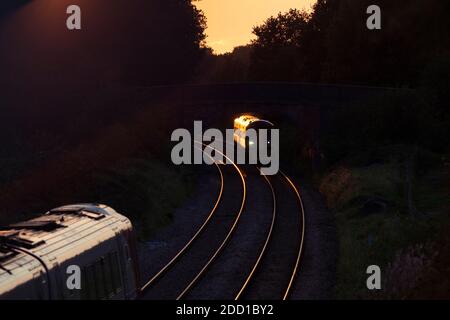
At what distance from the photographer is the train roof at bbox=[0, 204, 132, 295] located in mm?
11766

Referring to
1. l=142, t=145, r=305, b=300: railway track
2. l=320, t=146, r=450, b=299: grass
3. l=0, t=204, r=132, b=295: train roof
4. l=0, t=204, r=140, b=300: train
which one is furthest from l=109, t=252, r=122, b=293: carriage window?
l=320, t=146, r=450, b=299: grass

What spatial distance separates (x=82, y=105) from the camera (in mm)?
56375

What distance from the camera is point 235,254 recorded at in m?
23.9

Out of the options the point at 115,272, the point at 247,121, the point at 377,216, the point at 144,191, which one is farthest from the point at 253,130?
the point at 115,272

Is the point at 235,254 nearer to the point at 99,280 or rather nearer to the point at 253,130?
the point at 99,280

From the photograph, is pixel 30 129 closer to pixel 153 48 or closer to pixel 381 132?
pixel 153 48

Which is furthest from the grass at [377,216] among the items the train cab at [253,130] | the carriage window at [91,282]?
the train cab at [253,130]

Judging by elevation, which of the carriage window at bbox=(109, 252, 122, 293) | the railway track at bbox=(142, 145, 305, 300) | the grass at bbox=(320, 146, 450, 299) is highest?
the carriage window at bbox=(109, 252, 122, 293)

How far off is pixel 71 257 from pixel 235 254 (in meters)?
11.2

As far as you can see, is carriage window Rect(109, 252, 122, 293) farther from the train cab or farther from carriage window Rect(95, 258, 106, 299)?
the train cab

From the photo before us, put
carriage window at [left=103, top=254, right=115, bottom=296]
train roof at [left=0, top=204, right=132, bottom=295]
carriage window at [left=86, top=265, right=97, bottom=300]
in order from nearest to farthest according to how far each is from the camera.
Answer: train roof at [left=0, top=204, right=132, bottom=295]
carriage window at [left=86, top=265, right=97, bottom=300]
carriage window at [left=103, top=254, right=115, bottom=296]

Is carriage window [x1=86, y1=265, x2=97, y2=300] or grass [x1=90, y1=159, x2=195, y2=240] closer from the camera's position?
carriage window [x1=86, y1=265, x2=97, y2=300]
